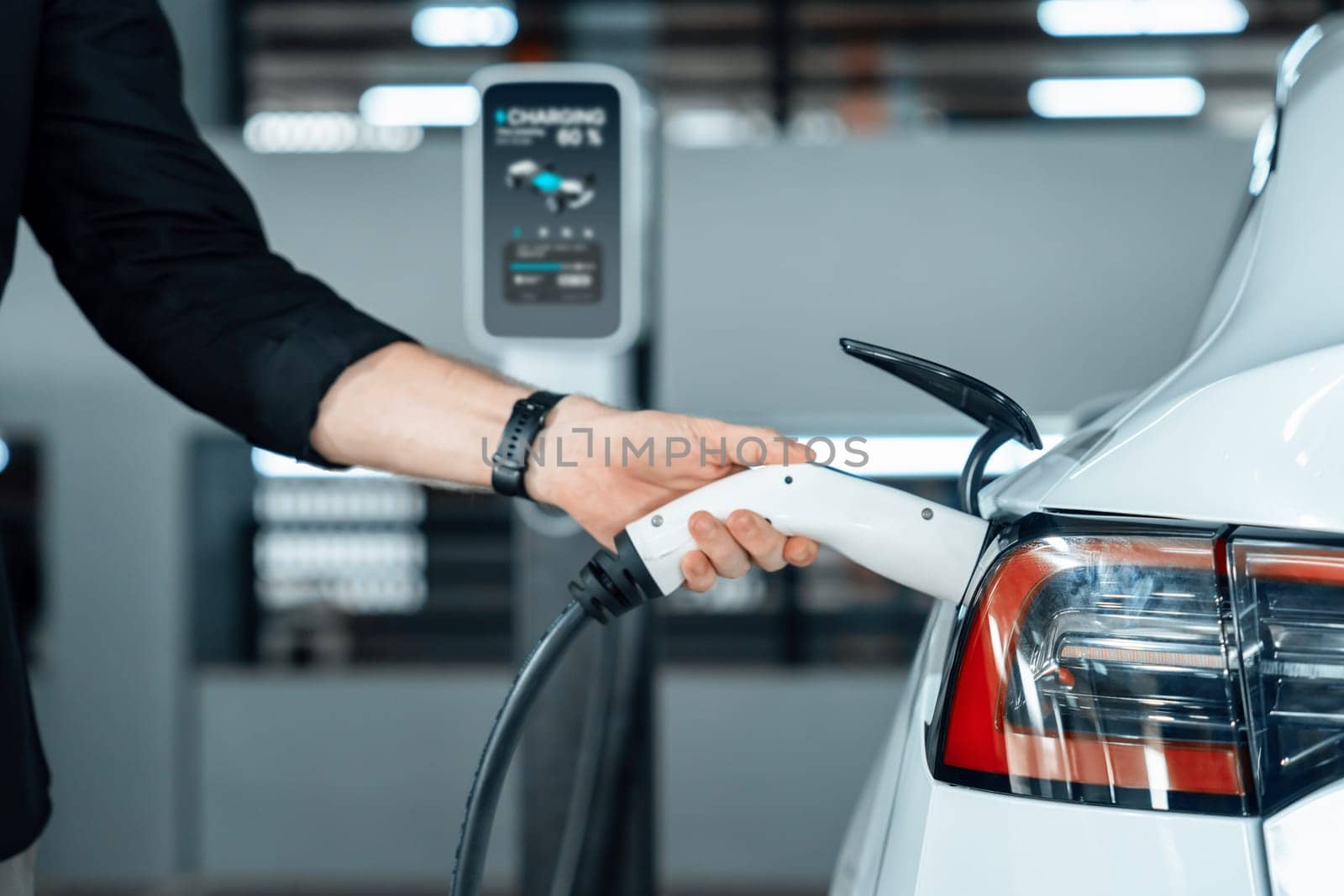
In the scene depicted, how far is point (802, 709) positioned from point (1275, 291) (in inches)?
98.2

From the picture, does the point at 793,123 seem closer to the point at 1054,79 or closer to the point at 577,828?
the point at 1054,79

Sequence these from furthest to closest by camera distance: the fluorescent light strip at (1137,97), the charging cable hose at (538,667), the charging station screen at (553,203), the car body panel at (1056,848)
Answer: the fluorescent light strip at (1137,97), the charging station screen at (553,203), the charging cable hose at (538,667), the car body panel at (1056,848)

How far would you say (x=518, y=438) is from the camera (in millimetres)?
1087

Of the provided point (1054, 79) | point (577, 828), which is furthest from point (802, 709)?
point (1054, 79)

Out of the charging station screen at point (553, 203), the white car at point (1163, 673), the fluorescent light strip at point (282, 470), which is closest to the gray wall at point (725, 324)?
the fluorescent light strip at point (282, 470)

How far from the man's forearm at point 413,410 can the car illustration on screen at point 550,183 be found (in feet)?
2.11

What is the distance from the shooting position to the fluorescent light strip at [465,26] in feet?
13.4

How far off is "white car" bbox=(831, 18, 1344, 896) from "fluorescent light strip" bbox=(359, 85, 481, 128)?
12.0 feet

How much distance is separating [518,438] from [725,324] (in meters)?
2.09

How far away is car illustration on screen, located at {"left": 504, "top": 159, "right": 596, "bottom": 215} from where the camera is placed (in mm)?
1711

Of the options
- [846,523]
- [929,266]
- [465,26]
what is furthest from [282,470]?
[846,523]

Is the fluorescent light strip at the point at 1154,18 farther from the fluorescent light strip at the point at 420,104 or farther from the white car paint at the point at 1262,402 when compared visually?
the white car paint at the point at 1262,402

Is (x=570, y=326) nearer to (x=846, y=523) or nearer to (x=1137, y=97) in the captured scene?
(x=846, y=523)

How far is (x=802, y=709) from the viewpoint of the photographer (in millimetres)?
3180
